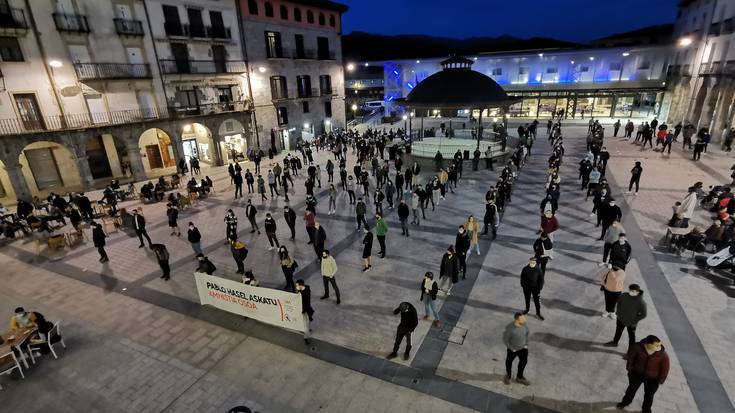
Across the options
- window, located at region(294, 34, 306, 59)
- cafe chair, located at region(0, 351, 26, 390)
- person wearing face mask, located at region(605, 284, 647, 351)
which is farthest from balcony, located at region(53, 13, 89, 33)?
person wearing face mask, located at region(605, 284, 647, 351)

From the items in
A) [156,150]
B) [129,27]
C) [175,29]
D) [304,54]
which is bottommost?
[156,150]

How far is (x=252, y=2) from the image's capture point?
29438mm

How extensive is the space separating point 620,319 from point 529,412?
8.79 feet

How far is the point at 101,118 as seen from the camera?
74.0 ft

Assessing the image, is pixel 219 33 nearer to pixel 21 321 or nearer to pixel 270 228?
pixel 270 228

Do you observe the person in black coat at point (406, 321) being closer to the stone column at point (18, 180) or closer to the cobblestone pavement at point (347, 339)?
the cobblestone pavement at point (347, 339)

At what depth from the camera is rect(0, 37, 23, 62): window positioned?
1883cm

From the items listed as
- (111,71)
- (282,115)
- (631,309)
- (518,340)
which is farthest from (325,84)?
(518,340)

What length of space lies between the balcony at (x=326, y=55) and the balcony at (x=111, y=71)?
16.8 meters

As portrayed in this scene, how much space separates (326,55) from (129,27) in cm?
1828

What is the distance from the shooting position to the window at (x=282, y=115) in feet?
109

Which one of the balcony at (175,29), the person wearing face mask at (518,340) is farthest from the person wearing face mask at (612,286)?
the balcony at (175,29)

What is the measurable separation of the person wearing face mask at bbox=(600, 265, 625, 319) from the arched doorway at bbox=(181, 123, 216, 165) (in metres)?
27.3

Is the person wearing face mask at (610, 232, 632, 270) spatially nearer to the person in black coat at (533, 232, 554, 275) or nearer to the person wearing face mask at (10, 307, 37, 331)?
the person in black coat at (533, 232, 554, 275)
